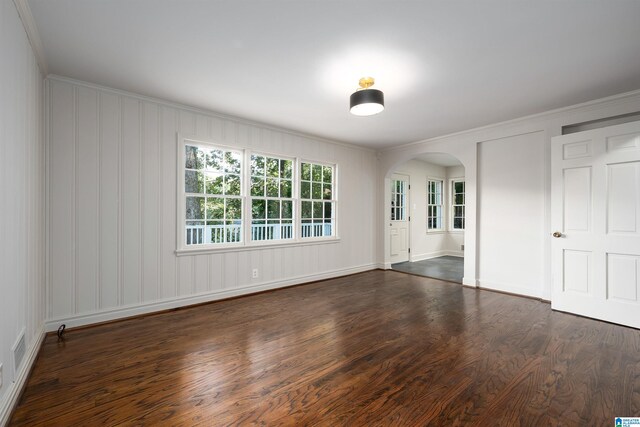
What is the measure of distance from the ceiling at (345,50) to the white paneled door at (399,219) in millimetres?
3352

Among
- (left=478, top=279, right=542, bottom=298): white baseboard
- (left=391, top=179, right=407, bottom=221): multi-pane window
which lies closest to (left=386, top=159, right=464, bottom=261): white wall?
(left=391, top=179, right=407, bottom=221): multi-pane window

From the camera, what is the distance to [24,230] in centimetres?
216

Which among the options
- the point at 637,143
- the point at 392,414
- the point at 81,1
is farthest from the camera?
the point at 637,143

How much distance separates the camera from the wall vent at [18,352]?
6.17 feet

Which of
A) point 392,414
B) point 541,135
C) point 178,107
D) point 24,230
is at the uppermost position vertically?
point 178,107

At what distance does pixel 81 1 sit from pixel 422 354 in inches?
143

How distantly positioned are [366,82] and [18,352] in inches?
140

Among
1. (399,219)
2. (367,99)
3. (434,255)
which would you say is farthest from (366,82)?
(434,255)

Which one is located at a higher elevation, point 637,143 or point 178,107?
point 178,107

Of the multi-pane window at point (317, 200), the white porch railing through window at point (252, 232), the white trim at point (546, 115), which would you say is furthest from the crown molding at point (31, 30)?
the white trim at point (546, 115)

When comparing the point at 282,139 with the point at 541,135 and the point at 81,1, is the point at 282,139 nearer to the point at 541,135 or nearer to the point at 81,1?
the point at 81,1

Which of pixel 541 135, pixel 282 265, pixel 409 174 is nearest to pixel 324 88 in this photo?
pixel 282 265

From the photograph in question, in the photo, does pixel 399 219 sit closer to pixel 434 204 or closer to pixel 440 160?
pixel 434 204

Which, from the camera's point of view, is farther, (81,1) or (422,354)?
(422,354)
